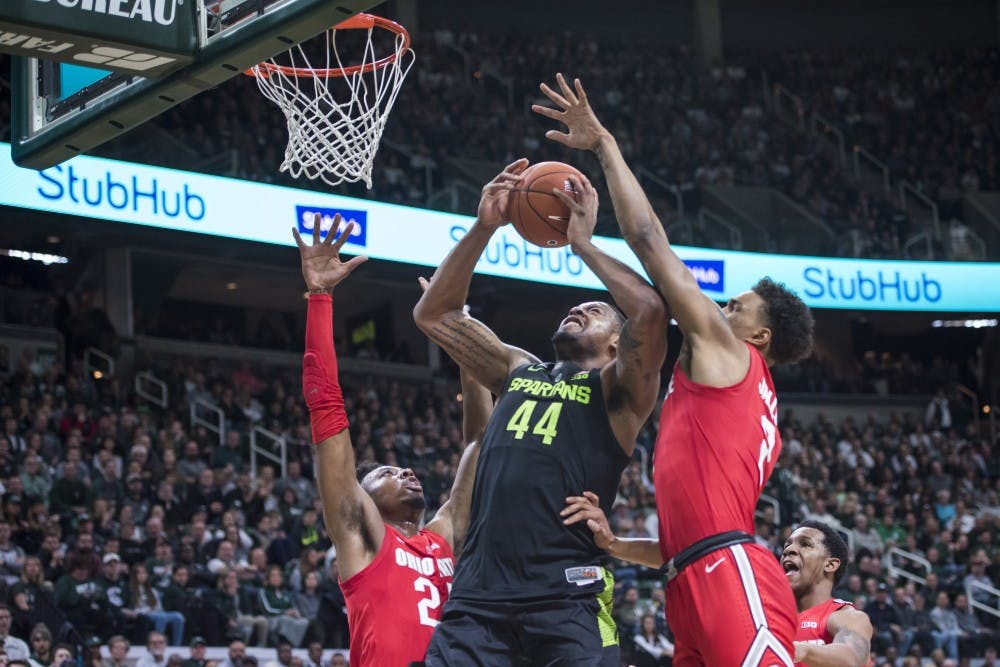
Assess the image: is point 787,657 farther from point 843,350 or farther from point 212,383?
point 843,350

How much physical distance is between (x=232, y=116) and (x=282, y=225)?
2.54 m

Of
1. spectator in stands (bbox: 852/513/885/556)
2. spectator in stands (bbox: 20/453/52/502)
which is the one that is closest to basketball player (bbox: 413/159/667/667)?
spectator in stands (bbox: 20/453/52/502)

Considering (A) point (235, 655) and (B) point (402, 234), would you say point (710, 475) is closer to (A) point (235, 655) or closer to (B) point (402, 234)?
(A) point (235, 655)

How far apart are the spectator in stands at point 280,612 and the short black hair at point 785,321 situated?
27.1 feet

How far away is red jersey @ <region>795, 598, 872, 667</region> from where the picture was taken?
515 centimetres

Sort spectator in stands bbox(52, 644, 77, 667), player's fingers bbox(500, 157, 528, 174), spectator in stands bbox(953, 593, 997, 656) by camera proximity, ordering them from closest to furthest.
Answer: player's fingers bbox(500, 157, 528, 174)
spectator in stands bbox(52, 644, 77, 667)
spectator in stands bbox(953, 593, 997, 656)

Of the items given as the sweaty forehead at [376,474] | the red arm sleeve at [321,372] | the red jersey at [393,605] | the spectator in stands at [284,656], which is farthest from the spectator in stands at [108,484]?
the red arm sleeve at [321,372]

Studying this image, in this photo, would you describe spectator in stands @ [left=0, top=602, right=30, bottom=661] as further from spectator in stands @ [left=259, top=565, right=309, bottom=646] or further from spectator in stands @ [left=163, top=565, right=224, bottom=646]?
spectator in stands @ [left=259, top=565, right=309, bottom=646]

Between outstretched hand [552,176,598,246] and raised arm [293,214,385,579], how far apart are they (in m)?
0.77

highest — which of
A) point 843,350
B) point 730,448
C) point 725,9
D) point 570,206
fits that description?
point 725,9

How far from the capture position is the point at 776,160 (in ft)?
81.5

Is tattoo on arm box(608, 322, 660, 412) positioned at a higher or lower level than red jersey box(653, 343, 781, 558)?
higher

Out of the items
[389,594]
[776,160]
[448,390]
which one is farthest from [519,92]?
[389,594]

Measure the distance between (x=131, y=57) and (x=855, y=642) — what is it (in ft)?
11.5
